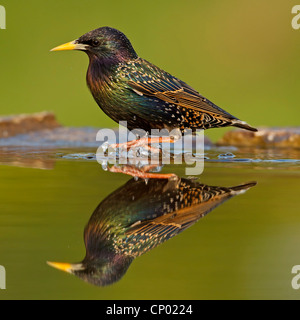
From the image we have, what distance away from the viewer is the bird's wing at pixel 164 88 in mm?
5199

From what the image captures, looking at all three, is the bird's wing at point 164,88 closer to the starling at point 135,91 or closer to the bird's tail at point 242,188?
the starling at point 135,91

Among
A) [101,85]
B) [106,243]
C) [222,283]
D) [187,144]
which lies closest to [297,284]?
A: [222,283]

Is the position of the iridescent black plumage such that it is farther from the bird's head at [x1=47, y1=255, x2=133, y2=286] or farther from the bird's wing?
the bird's head at [x1=47, y1=255, x2=133, y2=286]

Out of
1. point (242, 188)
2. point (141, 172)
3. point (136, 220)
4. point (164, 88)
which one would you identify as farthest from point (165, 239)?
point (164, 88)

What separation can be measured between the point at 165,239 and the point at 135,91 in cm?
272

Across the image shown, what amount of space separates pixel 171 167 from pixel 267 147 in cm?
223

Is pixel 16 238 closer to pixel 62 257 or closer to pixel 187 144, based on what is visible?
pixel 62 257

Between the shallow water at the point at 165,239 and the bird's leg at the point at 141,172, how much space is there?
85mm

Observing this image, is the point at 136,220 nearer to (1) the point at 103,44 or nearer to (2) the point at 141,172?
(2) the point at 141,172

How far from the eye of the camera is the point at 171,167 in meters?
4.47

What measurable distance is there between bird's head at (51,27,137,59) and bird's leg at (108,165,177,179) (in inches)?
45.3

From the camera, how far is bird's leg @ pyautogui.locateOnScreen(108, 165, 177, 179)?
3955 millimetres

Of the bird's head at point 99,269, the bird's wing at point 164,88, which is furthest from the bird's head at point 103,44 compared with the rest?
the bird's head at point 99,269

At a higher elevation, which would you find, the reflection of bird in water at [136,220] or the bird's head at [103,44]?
the bird's head at [103,44]
